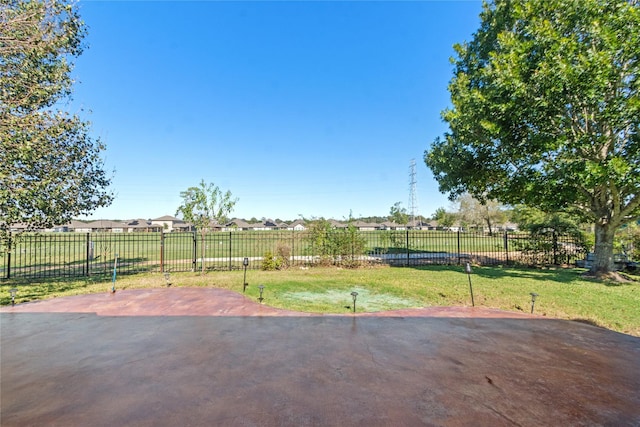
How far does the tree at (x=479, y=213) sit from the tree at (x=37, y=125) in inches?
1938

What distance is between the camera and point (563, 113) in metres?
9.66

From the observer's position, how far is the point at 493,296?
8164 mm

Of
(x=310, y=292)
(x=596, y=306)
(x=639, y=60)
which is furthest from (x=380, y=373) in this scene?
(x=639, y=60)

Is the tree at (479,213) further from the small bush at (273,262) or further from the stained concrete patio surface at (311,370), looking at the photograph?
the stained concrete patio surface at (311,370)

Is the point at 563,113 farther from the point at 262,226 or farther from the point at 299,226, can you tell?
the point at 262,226

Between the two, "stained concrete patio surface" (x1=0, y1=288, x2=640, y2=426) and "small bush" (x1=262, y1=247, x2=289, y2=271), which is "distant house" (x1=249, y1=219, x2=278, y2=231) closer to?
"small bush" (x1=262, y1=247, x2=289, y2=271)

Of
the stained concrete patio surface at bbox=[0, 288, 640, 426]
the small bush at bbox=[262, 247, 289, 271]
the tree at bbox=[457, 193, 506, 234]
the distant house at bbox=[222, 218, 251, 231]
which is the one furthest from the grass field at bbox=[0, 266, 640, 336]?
the tree at bbox=[457, 193, 506, 234]

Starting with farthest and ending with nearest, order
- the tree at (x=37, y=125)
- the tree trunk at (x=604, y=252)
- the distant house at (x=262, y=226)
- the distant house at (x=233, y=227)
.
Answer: the distant house at (x=262, y=226) → the distant house at (x=233, y=227) → the tree trunk at (x=604, y=252) → the tree at (x=37, y=125)

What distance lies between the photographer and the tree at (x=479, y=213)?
159ft

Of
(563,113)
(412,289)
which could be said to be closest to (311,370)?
(412,289)

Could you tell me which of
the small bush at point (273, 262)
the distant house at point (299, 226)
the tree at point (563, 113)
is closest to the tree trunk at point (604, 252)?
the tree at point (563, 113)

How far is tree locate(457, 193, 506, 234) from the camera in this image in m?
48.5

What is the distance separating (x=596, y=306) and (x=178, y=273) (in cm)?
1382

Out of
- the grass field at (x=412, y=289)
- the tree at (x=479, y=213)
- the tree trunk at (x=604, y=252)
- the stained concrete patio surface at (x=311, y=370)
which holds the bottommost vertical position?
the grass field at (x=412, y=289)
